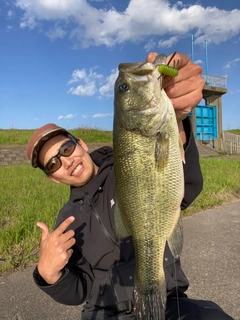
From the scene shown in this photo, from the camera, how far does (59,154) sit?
2.67 m

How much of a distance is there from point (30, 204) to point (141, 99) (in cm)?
408

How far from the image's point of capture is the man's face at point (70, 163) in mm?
2666

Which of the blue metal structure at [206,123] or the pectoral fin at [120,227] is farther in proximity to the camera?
the blue metal structure at [206,123]

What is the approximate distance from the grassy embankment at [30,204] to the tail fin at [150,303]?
231 centimetres

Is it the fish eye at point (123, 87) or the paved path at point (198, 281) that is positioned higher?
the fish eye at point (123, 87)

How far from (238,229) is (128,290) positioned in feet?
10.7

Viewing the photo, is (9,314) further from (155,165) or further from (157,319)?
(155,165)

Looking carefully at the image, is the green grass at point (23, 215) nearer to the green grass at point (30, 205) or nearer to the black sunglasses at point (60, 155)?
the green grass at point (30, 205)

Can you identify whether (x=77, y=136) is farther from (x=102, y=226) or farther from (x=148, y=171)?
(x=148, y=171)

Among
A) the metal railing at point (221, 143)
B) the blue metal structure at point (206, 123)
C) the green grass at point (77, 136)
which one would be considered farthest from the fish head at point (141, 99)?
the blue metal structure at point (206, 123)

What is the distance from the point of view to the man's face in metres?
2.67

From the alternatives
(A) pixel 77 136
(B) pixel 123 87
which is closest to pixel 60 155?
(B) pixel 123 87

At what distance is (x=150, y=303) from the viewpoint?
187cm

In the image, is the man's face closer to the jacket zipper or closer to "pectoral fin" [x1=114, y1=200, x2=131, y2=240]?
the jacket zipper
